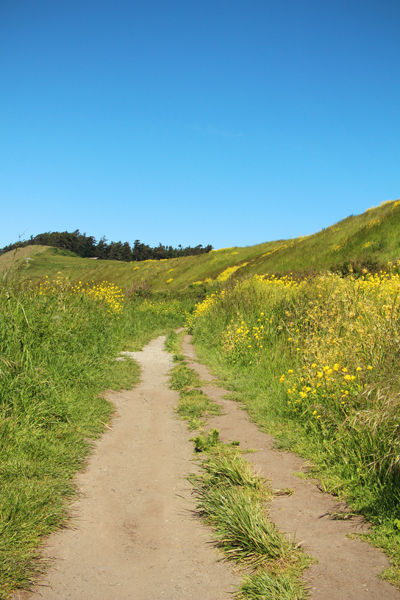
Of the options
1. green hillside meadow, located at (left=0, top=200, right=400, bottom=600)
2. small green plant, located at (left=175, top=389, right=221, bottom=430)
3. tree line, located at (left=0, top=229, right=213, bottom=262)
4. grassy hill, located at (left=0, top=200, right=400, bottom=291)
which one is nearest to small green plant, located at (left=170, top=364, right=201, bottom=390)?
green hillside meadow, located at (left=0, top=200, right=400, bottom=600)

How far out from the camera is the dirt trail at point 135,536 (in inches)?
97.8

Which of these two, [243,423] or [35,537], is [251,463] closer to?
[243,423]

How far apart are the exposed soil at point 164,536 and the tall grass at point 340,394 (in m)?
0.25

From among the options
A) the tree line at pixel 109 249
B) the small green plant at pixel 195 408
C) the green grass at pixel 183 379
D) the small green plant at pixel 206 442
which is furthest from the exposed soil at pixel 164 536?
the tree line at pixel 109 249

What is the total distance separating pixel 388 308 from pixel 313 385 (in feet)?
4.49

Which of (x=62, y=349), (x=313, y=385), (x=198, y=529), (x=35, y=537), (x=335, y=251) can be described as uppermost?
(x=335, y=251)

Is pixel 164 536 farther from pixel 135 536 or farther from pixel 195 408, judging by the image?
pixel 195 408

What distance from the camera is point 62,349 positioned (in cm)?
700

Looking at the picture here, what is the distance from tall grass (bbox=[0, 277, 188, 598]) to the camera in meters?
2.98

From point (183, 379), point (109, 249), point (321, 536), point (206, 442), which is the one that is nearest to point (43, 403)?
point (206, 442)

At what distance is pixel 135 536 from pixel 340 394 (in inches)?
111

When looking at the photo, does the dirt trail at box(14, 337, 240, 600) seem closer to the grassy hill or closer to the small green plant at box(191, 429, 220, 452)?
the small green plant at box(191, 429, 220, 452)

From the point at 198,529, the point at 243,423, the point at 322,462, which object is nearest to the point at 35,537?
the point at 198,529

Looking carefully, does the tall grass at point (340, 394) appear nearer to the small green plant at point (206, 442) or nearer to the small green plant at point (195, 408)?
the small green plant at point (195, 408)
